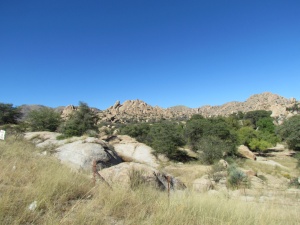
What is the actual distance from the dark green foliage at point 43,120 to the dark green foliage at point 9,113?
8.51 metres

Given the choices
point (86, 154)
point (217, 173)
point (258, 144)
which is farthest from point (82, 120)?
point (258, 144)

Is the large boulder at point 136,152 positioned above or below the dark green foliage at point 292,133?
below

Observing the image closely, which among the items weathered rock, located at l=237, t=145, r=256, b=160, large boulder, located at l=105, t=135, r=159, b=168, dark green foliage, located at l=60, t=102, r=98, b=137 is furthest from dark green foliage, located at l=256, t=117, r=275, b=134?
dark green foliage, located at l=60, t=102, r=98, b=137

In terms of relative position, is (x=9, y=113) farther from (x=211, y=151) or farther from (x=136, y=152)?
(x=211, y=151)

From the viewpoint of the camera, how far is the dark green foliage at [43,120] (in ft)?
113

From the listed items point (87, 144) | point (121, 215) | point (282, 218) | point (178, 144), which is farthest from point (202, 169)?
point (121, 215)

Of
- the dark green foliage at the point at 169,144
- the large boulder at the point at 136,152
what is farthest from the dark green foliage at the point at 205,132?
the large boulder at the point at 136,152

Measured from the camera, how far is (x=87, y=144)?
16.3 metres

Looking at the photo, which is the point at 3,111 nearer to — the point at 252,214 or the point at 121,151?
the point at 121,151

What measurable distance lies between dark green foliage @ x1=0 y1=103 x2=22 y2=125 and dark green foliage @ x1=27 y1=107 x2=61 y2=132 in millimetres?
8511

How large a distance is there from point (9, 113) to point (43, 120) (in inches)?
462

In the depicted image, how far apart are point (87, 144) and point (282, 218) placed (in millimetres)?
13643

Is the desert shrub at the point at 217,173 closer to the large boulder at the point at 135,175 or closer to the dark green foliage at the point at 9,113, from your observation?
the large boulder at the point at 135,175

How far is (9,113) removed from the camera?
4200 cm
